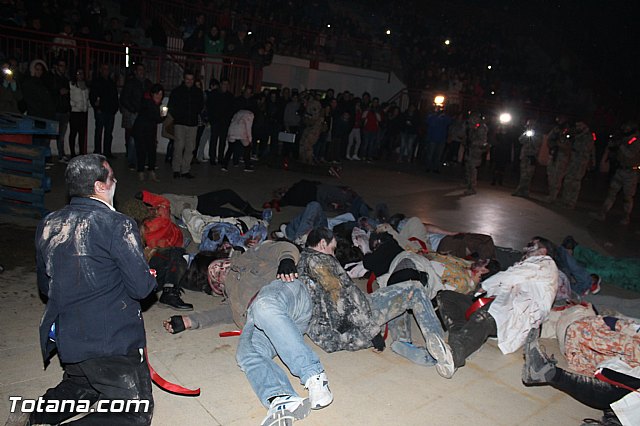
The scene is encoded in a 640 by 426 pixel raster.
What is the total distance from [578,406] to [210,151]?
9.60m

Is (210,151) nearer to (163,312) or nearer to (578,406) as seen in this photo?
(163,312)

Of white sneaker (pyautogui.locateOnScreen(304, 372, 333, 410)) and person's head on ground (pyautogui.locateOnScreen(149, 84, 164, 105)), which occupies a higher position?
person's head on ground (pyautogui.locateOnScreen(149, 84, 164, 105))

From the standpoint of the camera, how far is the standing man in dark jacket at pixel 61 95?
943cm

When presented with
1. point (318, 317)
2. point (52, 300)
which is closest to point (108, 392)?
point (52, 300)

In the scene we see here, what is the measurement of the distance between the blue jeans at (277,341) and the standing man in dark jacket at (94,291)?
815 millimetres

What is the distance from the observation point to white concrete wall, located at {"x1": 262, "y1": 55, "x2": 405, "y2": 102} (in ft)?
63.3

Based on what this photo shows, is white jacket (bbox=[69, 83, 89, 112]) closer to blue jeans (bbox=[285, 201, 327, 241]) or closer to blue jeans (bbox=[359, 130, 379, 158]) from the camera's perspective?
blue jeans (bbox=[285, 201, 327, 241])

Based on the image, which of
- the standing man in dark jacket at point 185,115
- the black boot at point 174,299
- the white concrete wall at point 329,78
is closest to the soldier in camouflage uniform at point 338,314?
the black boot at point 174,299

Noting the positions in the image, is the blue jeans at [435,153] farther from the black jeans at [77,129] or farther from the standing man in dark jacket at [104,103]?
the black jeans at [77,129]

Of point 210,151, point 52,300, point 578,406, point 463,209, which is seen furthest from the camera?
point 210,151

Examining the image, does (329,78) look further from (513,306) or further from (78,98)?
(513,306)

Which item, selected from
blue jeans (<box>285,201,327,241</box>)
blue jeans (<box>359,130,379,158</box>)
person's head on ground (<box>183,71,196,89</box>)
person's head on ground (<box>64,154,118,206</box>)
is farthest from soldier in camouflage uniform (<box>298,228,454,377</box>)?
blue jeans (<box>359,130,379,158</box>)

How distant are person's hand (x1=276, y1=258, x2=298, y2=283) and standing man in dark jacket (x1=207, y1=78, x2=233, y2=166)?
807 cm

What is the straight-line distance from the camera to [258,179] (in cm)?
1087
